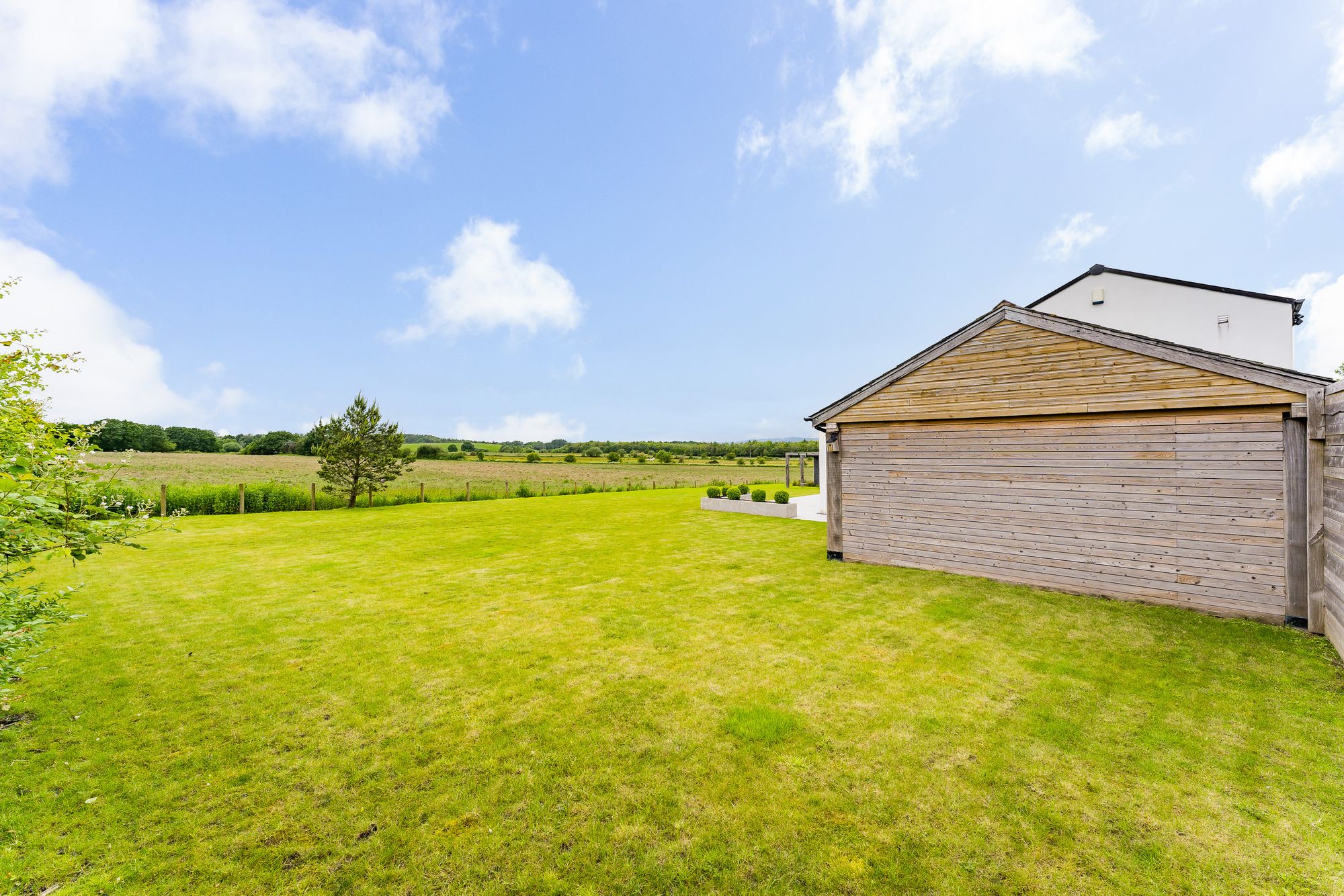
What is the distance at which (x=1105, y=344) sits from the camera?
7.35 m

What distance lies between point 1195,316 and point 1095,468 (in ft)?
36.3

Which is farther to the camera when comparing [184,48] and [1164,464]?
[184,48]

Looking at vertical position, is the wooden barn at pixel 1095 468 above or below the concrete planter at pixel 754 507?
above

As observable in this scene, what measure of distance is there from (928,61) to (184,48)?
22828mm

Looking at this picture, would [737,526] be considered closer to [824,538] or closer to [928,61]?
[824,538]

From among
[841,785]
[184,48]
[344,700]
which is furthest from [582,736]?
[184,48]

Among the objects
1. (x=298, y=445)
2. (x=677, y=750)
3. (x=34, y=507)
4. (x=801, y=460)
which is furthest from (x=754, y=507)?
(x=298, y=445)

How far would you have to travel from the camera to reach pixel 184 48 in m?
12.9

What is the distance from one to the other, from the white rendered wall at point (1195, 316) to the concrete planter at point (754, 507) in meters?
10.2

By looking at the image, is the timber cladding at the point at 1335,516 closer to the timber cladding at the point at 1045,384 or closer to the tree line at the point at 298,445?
the timber cladding at the point at 1045,384

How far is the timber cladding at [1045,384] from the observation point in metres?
6.71

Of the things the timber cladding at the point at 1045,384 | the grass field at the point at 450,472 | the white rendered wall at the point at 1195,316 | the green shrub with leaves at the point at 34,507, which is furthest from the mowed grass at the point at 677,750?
the grass field at the point at 450,472

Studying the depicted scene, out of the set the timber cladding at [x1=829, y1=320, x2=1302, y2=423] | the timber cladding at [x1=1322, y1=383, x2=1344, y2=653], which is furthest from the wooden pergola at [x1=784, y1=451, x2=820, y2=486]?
the timber cladding at [x1=1322, y1=383, x2=1344, y2=653]

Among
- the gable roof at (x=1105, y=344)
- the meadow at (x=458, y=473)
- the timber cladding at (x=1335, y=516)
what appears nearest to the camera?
the timber cladding at (x=1335, y=516)
